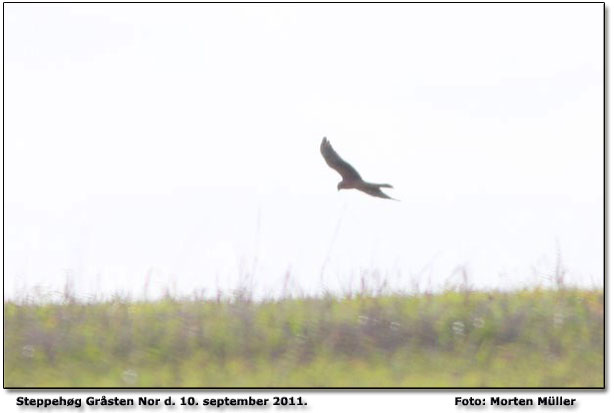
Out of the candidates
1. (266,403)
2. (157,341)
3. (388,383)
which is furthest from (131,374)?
(388,383)

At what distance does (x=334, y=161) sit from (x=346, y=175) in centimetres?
20

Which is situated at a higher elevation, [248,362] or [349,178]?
[349,178]

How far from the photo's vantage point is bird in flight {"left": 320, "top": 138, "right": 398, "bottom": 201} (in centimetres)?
916

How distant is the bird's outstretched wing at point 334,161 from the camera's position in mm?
9164

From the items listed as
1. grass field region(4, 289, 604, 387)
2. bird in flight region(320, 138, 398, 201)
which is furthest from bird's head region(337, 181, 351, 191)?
grass field region(4, 289, 604, 387)

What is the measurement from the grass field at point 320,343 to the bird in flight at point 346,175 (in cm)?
87

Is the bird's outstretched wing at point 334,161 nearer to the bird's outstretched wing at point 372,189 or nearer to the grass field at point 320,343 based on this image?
the bird's outstretched wing at point 372,189

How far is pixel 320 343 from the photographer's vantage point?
8672 mm

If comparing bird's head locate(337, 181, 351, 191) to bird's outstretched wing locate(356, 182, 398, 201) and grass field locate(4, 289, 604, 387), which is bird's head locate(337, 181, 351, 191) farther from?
grass field locate(4, 289, 604, 387)

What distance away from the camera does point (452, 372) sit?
8.35 metres

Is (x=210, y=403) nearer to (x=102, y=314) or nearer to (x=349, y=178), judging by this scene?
(x=102, y=314)

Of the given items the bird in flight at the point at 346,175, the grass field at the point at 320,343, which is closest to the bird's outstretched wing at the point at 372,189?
the bird in flight at the point at 346,175

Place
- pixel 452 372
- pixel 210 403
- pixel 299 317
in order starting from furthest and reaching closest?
pixel 299 317, pixel 452 372, pixel 210 403

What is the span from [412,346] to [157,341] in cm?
192
